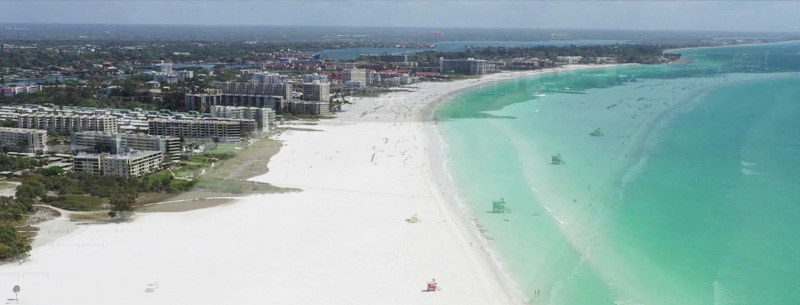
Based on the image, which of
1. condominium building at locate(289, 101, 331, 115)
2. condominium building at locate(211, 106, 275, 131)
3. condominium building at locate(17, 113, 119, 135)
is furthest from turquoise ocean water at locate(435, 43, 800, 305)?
condominium building at locate(17, 113, 119, 135)

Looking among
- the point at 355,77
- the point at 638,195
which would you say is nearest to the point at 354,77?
the point at 355,77

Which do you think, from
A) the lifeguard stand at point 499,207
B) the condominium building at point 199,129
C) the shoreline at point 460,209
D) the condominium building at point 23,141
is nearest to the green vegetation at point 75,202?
the condominium building at point 23,141

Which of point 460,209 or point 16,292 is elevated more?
point 460,209

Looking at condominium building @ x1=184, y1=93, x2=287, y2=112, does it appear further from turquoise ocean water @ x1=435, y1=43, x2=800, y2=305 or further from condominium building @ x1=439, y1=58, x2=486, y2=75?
condominium building @ x1=439, y1=58, x2=486, y2=75

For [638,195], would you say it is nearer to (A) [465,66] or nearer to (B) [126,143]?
(B) [126,143]

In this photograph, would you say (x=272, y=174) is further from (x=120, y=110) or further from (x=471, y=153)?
(x=120, y=110)

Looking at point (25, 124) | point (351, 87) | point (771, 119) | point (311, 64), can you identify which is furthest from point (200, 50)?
point (771, 119)

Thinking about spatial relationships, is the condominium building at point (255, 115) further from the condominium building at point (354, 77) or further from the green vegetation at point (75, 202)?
the condominium building at point (354, 77)
